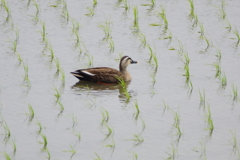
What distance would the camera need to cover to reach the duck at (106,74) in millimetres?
10664

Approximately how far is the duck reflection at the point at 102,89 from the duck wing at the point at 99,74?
10cm

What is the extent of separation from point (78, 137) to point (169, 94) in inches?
97.4

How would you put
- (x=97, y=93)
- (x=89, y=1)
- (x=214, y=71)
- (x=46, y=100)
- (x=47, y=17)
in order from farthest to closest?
(x=89, y=1) < (x=47, y=17) < (x=214, y=71) < (x=97, y=93) < (x=46, y=100)

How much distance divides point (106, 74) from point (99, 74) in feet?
0.45

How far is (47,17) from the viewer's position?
14.7 m

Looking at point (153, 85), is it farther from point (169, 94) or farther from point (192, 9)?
point (192, 9)

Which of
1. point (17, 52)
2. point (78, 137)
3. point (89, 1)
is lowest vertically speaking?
point (78, 137)

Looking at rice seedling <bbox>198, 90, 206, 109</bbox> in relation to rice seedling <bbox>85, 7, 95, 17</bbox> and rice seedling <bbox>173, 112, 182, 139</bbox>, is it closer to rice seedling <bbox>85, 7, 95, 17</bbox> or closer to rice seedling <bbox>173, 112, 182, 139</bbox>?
rice seedling <bbox>173, 112, 182, 139</bbox>

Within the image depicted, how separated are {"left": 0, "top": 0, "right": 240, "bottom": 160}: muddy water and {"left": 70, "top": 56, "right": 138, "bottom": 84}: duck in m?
0.14

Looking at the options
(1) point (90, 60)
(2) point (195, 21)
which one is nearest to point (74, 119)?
(1) point (90, 60)

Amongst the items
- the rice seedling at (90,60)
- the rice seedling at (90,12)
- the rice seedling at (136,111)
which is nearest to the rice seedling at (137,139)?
the rice seedling at (136,111)

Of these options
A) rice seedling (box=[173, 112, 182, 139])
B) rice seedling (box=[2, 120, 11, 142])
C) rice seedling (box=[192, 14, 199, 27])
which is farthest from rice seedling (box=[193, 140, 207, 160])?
rice seedling (box=[192, 14, 199, 27])

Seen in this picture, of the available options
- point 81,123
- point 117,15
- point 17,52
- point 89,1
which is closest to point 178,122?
point 81,123

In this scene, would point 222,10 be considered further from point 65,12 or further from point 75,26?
point 65,12
